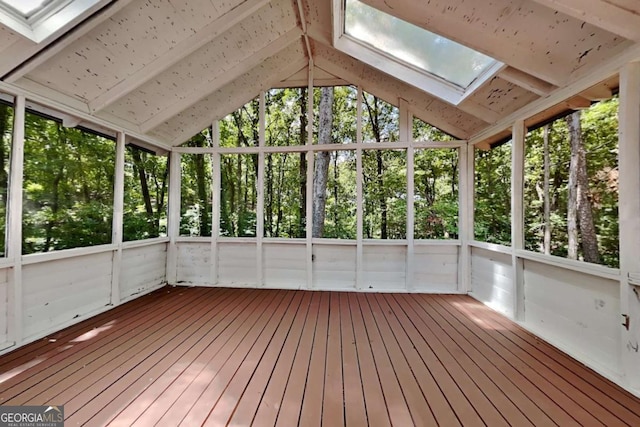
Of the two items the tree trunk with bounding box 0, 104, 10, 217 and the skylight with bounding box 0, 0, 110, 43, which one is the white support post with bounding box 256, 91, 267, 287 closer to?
the skylight with bounding box 0, 0, 110, 43

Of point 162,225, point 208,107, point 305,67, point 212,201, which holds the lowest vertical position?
point 162,225

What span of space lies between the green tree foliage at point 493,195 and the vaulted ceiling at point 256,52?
0.44 m

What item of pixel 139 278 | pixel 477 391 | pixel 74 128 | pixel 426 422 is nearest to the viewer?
pixel 426 422

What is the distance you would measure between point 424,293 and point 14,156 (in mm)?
4814

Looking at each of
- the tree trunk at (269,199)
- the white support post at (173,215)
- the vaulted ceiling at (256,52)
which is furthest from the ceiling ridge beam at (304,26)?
the white support post at (173,215)

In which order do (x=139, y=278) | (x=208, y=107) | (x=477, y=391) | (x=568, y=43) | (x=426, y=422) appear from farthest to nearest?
(x=208, y=107) < (x=139, y=278) < (x=568, y=43) < (x=477, y=391) < (x=426, y=422)

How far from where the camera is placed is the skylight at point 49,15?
1.95 metres

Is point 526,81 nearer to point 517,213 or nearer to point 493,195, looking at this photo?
point 517,213

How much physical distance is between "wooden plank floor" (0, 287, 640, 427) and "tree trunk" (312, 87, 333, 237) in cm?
167

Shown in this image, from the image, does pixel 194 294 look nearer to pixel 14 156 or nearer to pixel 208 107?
pixel 14 156

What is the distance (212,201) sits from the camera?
174 inches

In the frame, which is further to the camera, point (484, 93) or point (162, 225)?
point (162, 225)

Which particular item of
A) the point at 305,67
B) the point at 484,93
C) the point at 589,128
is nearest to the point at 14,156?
the point at 305,67

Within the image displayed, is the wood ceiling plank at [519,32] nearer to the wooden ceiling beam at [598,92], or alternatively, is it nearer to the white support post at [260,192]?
the wooden ceiling beam at [598,92]
